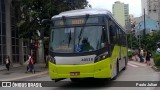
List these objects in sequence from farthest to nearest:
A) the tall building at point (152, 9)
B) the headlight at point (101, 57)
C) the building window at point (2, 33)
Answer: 1. the tall building at point (152, 9)
2. the building window at point (2, 33)
3. the headlight at point (101, 57)

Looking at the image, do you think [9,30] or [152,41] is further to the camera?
[152,41]

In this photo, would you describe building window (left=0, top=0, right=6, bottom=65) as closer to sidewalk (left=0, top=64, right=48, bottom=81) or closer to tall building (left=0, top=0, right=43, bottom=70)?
tall building (left=0, top=0, right=43, bottom=70)

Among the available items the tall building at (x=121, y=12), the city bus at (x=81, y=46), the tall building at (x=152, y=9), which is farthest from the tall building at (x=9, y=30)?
the tall building at (x=121, y=12)

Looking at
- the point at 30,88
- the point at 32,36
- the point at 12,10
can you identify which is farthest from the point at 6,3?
the point at 30,88

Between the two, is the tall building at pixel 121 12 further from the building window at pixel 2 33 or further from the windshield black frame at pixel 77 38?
the windshield black frame at pixel 77 38

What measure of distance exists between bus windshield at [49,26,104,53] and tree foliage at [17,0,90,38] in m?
18.2

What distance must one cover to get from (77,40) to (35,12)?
1912 cm

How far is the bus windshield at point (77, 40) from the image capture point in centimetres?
1517

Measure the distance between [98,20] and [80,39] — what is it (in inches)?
47.8

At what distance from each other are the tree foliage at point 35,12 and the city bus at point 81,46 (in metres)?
17.9

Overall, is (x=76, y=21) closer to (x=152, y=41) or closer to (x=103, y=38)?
(x=103, y=38)

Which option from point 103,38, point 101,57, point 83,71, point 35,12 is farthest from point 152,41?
point 83,71

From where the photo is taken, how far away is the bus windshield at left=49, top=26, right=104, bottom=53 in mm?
15172

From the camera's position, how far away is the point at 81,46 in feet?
49.8
